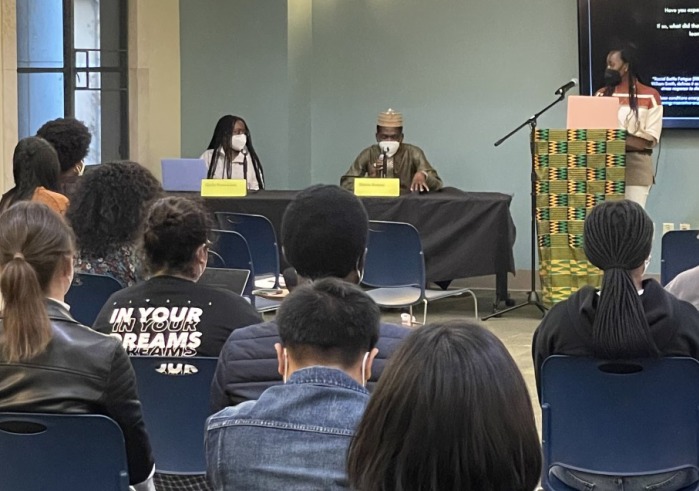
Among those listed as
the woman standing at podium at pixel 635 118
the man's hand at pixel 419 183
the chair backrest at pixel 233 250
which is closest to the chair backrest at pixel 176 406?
the chair backrest at pixel 233 250

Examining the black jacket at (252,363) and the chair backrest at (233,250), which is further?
the chair backrest at (233,250)

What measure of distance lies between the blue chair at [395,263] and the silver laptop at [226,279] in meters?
2.27

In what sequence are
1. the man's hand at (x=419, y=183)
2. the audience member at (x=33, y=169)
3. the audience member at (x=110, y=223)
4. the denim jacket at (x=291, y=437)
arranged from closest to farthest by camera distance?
the denim jacket at (x=291, y=437) < the audience member at (x=110, y=223) < the audience member at (x=33, y=169) < the man's hand at (x=419, y=183)

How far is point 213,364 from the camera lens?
2617mm

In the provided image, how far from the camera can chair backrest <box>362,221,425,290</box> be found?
223 inches

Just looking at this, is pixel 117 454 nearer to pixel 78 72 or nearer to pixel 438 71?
pixel 78 72

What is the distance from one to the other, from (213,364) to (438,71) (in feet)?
19.6

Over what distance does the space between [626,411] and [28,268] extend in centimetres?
145

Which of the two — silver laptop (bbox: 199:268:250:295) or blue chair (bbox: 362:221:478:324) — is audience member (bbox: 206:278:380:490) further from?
blue chair (bbox: 362:221:478:324)

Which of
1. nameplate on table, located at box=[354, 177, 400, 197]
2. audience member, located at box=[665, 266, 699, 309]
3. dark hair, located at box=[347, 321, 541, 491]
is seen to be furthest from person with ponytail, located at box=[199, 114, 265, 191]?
dark hair, located at box=[347, 321, 541, 491]

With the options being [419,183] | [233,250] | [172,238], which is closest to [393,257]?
[233,250]

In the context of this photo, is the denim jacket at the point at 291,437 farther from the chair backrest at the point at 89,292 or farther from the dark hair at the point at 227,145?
the dark hair at the point at 227,145

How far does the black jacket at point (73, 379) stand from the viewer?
7.23ft

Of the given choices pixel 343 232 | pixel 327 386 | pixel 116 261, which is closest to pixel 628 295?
pixel 343 232
